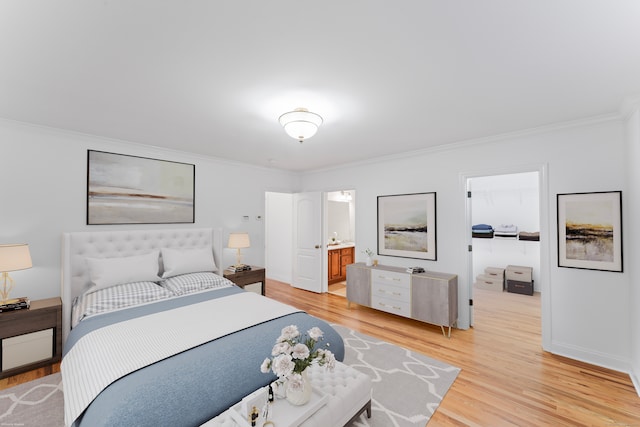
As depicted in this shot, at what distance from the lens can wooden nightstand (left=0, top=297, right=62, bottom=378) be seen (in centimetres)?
257

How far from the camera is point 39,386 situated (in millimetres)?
2461

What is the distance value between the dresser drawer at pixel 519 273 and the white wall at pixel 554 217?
249cm

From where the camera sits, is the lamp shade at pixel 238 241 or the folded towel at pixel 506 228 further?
the folded towel at pixel 506 228

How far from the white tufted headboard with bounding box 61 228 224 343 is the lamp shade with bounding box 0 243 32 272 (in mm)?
334

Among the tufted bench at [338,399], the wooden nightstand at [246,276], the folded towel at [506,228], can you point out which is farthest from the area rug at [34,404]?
the folded towel at [506,228]

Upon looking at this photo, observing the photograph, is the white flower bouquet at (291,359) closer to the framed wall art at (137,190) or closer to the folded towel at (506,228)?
the framed wall art at (137,190)

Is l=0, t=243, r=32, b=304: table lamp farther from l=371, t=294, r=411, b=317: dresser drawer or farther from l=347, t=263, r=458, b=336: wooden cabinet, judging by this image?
l=371, t=294, r=411, b=317: dresser drawer

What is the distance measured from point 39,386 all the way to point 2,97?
8.49ft

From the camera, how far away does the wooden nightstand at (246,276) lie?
14.1 ft

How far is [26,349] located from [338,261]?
16.4 feet

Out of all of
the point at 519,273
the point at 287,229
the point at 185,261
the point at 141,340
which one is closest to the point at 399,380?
the point at 141,340

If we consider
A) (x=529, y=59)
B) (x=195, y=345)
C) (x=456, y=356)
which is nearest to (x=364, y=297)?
(x=456, y=356)

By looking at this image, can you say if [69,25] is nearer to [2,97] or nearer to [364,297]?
[2,97]

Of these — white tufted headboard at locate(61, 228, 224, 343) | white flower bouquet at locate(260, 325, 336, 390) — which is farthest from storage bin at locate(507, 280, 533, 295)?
white tufted headboard at locate(61, 228, 224, 343)
